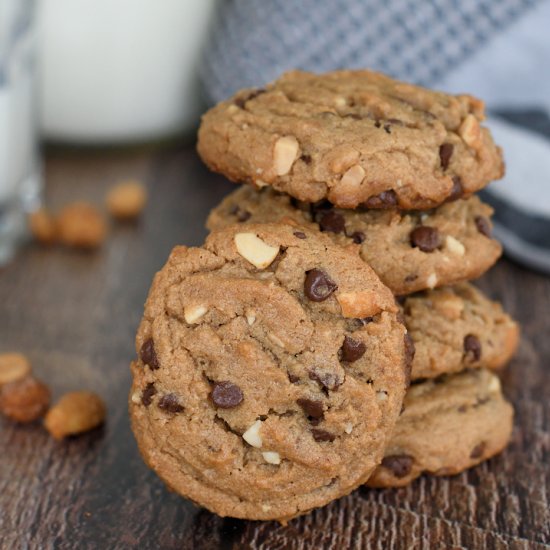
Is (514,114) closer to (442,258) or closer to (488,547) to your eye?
(442,258)

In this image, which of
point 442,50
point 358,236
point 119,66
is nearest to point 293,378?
point 358,236

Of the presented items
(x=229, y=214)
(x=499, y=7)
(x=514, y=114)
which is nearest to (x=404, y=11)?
(x=499, y=7)

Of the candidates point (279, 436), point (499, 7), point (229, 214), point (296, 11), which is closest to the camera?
point (279, 436)

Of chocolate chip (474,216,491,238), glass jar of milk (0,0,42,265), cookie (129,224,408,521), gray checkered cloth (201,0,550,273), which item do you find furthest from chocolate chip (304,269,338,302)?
glass jar of milk (0,0,42,265)

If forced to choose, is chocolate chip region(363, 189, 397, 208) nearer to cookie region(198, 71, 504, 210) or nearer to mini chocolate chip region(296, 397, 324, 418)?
cookie region(198, 71, 504, 210)

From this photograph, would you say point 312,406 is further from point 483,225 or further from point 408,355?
point 483,225

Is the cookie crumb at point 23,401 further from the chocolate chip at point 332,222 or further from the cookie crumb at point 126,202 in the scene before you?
the cookie crumb at point 126,202
